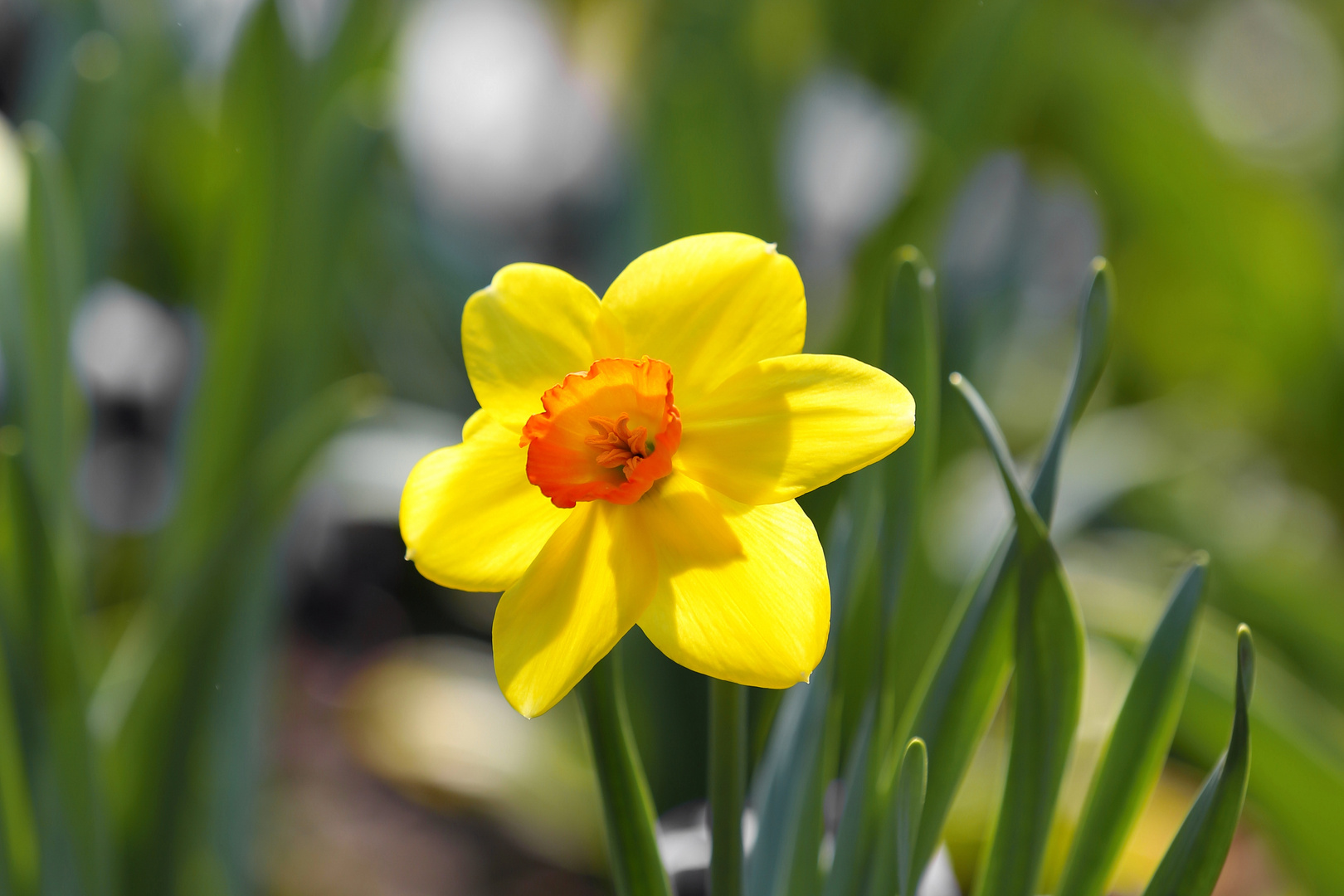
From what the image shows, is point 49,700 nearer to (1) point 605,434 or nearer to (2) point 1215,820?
(1) point 605,434

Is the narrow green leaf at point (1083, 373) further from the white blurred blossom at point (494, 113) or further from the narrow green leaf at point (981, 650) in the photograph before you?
the white blurred blossom at point (494, 113)

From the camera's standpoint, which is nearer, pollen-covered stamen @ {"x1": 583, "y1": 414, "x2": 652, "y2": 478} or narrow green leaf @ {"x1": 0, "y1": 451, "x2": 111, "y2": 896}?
pollen-covered stamen @ {"x1": 583, "y1": 414, "x2": 652, "y2": 478}

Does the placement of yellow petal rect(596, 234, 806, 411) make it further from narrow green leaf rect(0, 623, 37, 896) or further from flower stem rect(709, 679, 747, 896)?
narrow green leaf rect(0, 623, 37, 896)

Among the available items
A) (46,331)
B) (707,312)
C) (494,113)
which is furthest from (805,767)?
(494,113)

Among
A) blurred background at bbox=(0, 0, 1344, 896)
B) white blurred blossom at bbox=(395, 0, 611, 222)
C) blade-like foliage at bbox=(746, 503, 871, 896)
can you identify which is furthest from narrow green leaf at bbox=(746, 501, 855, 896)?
white blurred blossom at bbox=(395, 0, 611, 222)

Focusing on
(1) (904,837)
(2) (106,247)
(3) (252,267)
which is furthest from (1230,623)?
(2) (106,247)

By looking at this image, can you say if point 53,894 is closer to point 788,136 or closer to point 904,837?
point 904,837
